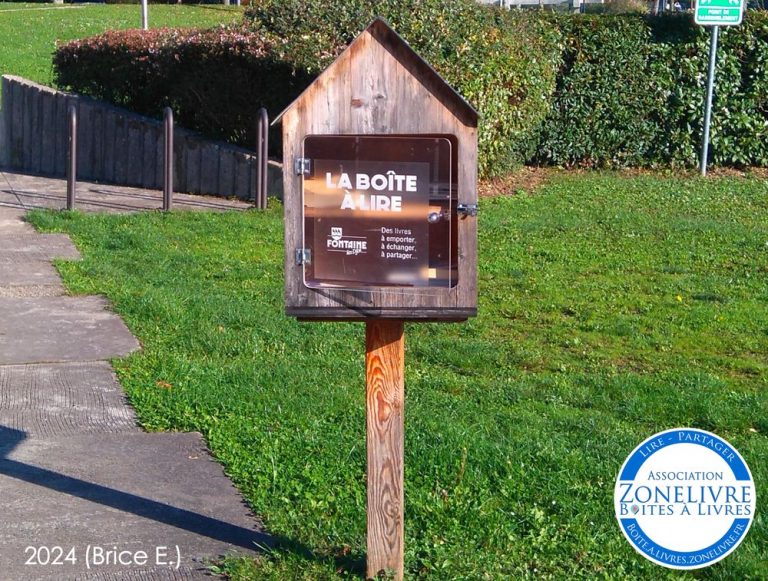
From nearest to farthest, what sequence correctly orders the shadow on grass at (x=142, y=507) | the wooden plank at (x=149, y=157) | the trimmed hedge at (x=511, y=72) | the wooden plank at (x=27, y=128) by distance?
the shadow on grass at (x=142, y=507) → the trimmed hedge at (x=511, y=72) → the wooden plank at (x=149, y=157) → the wooden plank at (x=27, y=128)

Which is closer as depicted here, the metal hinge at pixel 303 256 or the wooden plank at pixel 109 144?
the metal hinge at pixel 303 256

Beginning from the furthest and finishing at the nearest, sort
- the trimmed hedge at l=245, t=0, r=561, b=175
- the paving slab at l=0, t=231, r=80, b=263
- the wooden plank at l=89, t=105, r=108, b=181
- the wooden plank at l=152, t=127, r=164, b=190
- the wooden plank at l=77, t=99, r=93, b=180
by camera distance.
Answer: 1. the wooden plank at l=77, t=99, r=93, b=180
2. the wooden plank at l=89, t=105, r=108, b=181
3. the wooden plank at l=152, t=127, r=164, b=190
4. the trimmed hedge at l=245, t=0, r=561, b=175
5. the paving slab at l=0, t=231, r=80, b=263

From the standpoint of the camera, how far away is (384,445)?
4.03m

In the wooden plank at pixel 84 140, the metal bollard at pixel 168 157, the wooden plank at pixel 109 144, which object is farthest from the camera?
the wooden plank at pixel 84 140

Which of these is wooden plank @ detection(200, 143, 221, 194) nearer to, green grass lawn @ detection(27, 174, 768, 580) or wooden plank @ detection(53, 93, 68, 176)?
green grass lawn @ detection(27, 174, 768, 580)

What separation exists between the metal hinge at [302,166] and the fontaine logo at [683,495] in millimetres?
1401

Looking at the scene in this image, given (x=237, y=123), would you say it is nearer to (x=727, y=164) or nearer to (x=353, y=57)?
(x=727, y=164)

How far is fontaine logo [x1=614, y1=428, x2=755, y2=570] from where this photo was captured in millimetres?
3553

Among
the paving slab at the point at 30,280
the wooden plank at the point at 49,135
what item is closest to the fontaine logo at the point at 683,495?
the paving slab at the point at 30,280

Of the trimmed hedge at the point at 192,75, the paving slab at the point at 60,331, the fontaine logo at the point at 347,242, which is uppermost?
the trimmed hedge at the point at 192,75

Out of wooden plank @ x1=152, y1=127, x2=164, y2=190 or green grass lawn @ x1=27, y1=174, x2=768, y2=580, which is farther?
wooden plank @ x1=152, y1=127, x2=164, y2=190

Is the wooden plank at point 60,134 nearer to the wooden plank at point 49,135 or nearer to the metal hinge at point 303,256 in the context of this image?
the wooden plank at point 49,135

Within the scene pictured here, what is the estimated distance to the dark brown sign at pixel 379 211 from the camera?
12.4 ft

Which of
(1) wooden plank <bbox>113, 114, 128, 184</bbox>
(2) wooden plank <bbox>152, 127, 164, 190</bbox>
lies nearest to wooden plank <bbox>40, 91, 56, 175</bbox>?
(1) wooden plank <bbox>113, 114, 128, 184</bbox>
